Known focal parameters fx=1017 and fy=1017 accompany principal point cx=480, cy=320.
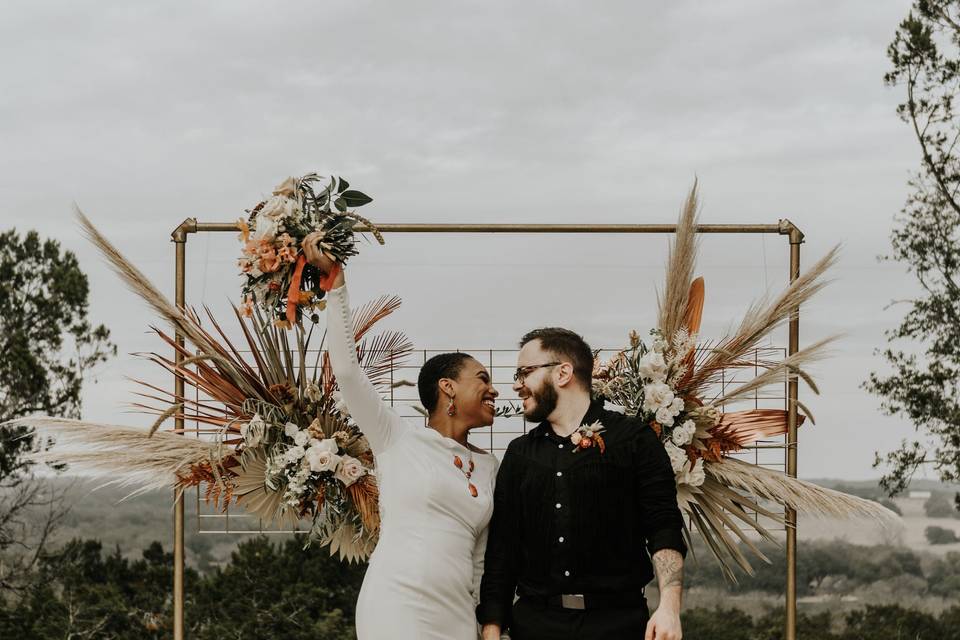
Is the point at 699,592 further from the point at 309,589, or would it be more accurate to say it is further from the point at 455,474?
the point at 455,474

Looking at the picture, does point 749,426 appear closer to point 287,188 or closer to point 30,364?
point 287,188

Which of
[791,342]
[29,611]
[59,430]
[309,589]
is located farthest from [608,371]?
[29,611]

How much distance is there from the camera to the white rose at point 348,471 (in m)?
3.68

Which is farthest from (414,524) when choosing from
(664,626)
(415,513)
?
(664,626)

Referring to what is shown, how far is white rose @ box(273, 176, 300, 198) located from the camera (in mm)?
3428

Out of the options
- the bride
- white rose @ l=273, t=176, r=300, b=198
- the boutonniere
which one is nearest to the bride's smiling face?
the bride

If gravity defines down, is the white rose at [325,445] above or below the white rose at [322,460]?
above

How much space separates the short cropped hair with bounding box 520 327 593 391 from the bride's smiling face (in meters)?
0.25

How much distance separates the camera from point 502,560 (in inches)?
117

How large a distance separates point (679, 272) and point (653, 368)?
45 cm

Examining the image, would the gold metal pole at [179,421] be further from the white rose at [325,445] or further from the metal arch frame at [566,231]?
the white rose at [325,445]

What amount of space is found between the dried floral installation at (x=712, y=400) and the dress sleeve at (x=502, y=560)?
0.80 meters

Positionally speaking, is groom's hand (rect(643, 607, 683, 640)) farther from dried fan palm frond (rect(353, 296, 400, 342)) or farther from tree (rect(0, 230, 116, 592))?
tree (rect(0, 230, 116, 592))

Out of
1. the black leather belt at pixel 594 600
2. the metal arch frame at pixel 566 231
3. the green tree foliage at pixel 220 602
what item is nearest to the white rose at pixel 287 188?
the metal arch frame at pixel 566 231
